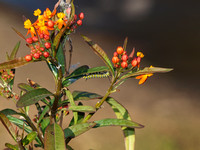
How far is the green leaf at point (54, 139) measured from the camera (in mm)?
557

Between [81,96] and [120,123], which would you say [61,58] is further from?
[120,123]

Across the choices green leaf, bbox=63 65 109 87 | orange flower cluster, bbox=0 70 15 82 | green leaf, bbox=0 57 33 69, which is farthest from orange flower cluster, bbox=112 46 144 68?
orange flower cluster, bbox=0 70 15 82

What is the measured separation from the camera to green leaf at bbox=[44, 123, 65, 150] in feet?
1.83

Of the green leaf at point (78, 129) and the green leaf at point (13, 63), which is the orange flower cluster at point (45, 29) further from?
the green leaf at point (78, 129)

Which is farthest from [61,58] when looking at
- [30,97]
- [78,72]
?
[30,97]

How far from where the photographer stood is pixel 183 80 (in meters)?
2.99

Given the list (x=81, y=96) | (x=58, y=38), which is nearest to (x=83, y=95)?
(x=81, y=96)

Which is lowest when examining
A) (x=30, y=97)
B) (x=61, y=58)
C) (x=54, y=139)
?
(x=54, y=139)

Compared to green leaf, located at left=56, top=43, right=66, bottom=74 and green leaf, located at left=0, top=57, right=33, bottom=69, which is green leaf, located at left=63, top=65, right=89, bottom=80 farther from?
green leaf, located at left=0, top=57, right=33, bottom=69

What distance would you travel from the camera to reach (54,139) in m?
0.58

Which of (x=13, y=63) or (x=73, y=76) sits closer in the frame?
(x=13, y=63)

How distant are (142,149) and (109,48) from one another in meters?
2.02

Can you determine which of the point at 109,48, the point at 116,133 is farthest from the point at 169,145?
the point at 109,48

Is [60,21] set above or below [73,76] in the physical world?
above
